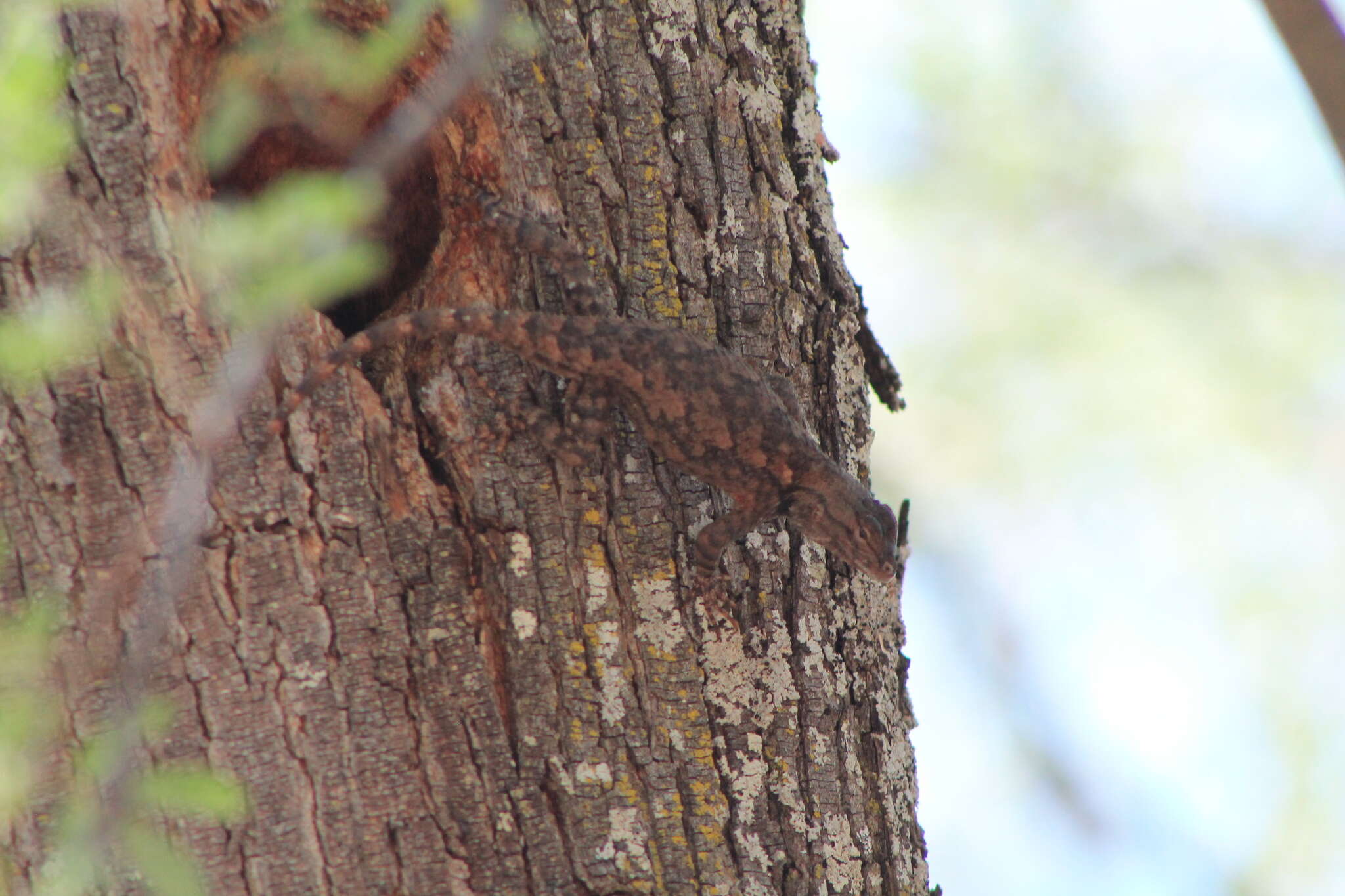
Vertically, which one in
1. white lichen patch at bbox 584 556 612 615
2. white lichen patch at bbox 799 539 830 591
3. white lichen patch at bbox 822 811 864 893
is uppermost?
white lichen patch at bbox 799 539 830 591

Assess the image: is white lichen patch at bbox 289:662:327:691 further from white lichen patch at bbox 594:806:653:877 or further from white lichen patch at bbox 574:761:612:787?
white lichen patch at bbox 594:806:653:877

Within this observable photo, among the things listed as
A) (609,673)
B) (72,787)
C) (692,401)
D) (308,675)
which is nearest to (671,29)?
(692,401)

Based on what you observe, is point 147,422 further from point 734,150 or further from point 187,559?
point 734,150

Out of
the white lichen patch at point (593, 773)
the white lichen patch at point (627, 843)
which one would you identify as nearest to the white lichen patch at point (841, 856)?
the white lichen patch at point (627, 843)

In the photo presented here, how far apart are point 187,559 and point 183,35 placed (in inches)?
57.6

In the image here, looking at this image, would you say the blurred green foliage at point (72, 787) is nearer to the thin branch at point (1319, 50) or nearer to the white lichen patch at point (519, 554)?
the white lichen patch at point (519, 554)

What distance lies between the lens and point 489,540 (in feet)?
10.1

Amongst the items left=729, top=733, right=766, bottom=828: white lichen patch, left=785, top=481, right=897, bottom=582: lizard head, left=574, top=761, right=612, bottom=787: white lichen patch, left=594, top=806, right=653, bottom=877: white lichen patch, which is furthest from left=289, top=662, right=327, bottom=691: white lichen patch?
left=785, top=481, right=897, bottom=582: lizard head

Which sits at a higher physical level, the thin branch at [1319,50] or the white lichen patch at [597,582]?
the thin branch at [1319,50]

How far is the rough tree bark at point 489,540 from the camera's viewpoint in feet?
9.14

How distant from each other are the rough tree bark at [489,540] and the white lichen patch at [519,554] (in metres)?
0.01

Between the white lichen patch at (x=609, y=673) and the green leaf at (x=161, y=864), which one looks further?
the white lichen patch at (x=609, y=673)

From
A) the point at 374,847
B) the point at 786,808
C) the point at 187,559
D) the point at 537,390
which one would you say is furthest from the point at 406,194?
the point at 786,808

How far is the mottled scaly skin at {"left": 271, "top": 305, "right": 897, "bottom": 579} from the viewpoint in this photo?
3283mm
